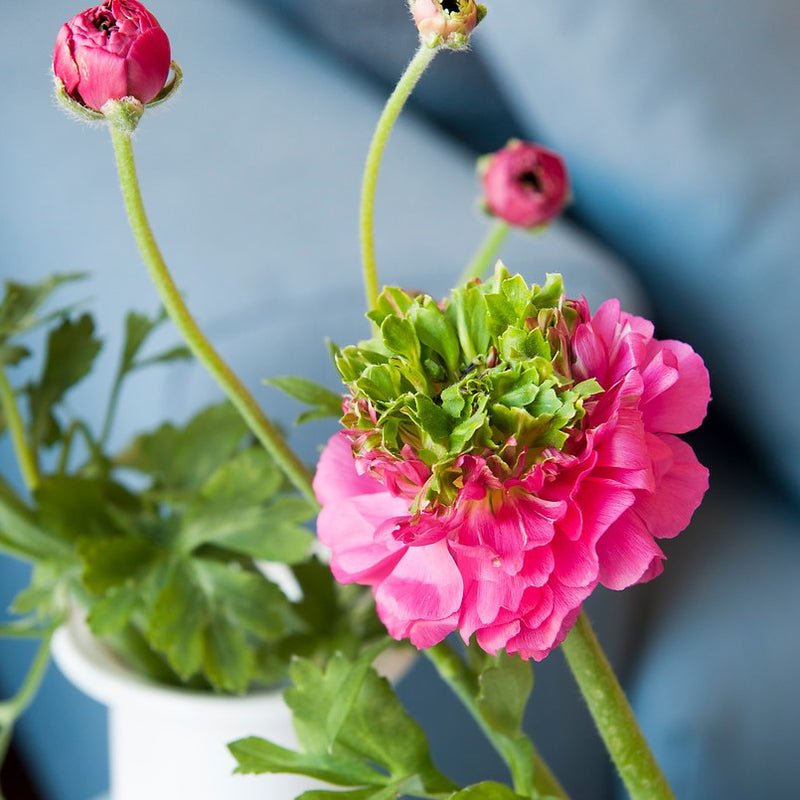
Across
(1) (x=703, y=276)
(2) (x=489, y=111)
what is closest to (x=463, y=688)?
(1) (x=703, y=276)

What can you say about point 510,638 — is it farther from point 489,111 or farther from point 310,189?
point 489,111

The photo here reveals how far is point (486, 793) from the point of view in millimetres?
242

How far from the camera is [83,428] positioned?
402 millimetres

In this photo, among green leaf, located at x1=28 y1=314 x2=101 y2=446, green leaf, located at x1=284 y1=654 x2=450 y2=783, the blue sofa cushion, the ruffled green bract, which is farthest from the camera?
the blue sofa cushion

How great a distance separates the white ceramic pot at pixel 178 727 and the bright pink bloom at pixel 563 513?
0.51ft

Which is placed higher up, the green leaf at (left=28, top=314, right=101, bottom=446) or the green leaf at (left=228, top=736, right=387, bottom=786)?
the green leaf at (left=228, top=736, right=387, bottom=786)

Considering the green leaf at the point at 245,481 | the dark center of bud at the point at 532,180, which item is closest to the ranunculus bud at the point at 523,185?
the dark center of bud at the point at 532,180

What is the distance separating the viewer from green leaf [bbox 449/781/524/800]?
238mm

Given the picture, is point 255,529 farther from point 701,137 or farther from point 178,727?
point 701,137

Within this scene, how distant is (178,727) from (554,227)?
37 centimetres

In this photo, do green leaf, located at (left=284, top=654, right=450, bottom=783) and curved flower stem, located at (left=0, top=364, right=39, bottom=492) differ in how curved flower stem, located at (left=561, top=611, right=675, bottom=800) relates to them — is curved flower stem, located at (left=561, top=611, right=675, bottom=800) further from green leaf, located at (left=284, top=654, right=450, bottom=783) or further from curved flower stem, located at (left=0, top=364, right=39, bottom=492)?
curved flower stem, located at (left=0, top=364, right=39, bottom=492)

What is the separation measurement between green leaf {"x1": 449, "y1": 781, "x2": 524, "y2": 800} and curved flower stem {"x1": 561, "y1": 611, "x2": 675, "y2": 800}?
1.1 inches

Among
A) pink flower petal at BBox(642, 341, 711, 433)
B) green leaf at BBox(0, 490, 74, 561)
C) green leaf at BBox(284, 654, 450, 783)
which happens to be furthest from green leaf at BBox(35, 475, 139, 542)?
pink flower petal at BBox(642, 341, 711, 433)

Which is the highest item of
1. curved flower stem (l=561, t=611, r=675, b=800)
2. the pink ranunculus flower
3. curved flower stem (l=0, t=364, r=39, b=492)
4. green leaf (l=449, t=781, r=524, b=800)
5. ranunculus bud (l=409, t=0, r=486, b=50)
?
ranunculus bud (l=409, t=0, r=486, b=50)
